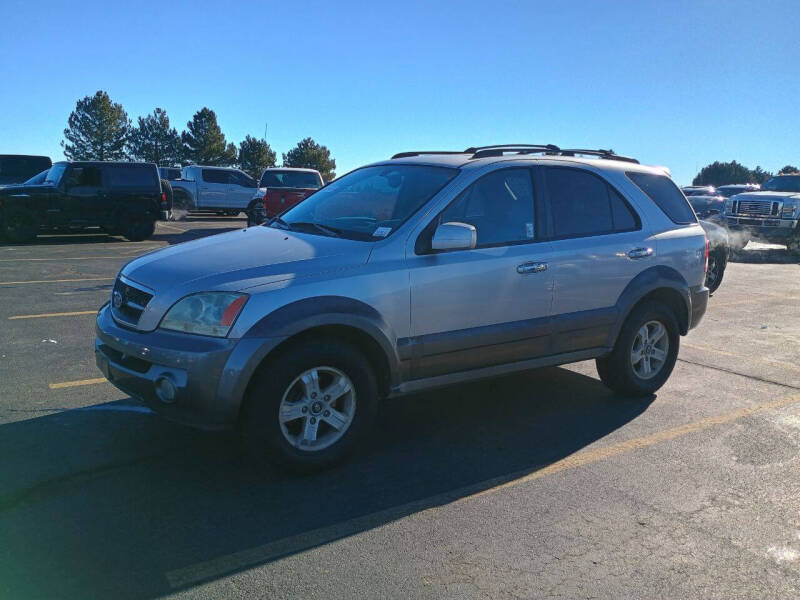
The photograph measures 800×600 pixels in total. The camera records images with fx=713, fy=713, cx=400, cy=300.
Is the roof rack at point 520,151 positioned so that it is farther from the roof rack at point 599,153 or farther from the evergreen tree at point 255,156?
the evergreen tree at point 255,156

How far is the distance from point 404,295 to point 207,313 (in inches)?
46.1

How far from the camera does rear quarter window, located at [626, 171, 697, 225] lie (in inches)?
231

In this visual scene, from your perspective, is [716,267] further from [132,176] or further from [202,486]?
[132,176]

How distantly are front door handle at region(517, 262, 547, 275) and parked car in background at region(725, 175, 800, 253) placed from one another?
16.9 metres

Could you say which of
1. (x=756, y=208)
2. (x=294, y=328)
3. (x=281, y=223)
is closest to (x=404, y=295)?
(x=294, y=328)

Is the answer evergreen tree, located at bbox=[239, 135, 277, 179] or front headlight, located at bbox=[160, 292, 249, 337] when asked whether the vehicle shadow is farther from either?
evergreen tree, located at bbox=[239, 135, 277, 179]

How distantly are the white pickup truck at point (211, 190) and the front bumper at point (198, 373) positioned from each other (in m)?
23.4

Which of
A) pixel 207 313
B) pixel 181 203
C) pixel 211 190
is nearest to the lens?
pixel 207 313

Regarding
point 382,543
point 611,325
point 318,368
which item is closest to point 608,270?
point 611,325

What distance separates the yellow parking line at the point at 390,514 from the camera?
314 cm

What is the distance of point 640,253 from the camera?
5547mm

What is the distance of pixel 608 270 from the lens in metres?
5.34

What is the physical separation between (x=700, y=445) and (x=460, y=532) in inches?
84.8

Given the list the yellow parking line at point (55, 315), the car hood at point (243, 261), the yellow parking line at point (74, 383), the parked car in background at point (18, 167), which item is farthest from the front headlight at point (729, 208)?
the parked car in background at point (18, 167)
